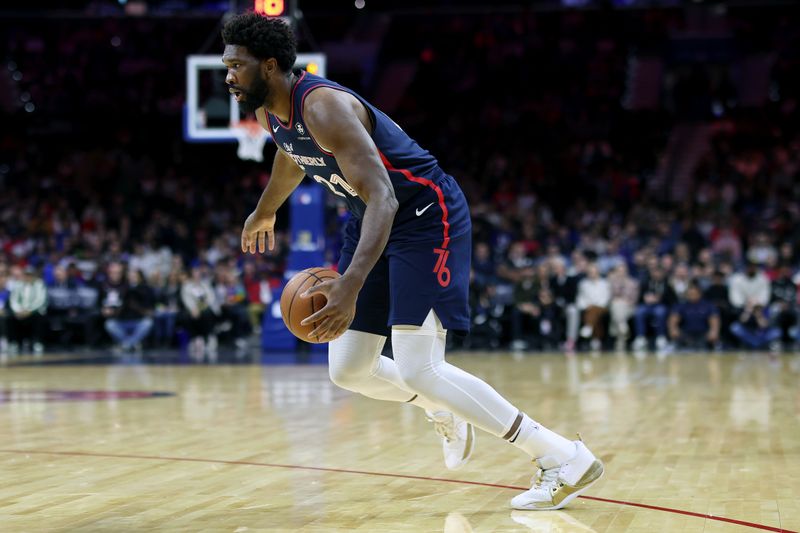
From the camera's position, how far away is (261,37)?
3.78m

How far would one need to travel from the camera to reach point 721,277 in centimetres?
1534

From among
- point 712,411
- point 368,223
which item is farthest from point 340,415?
point 368,223

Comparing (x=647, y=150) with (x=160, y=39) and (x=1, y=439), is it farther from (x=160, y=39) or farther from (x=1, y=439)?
(x=1, y=439)

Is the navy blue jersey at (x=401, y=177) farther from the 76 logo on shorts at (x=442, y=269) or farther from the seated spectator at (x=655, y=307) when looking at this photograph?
the seated spectator at (x=655, y=307)

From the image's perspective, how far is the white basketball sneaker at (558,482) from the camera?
3.99 meters

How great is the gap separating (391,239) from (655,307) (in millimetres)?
11901

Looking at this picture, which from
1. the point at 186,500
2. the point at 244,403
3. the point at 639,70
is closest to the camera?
the point at 186,500

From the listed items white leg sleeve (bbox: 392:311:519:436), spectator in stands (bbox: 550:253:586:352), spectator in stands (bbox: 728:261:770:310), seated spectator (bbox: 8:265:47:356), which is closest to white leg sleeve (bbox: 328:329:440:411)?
white leg sleeve (bbox: 392:311:519:436)

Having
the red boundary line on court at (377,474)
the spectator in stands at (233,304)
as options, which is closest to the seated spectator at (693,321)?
the spectator in stands at (233,304)

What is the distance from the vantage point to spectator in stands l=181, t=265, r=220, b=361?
15281 mm

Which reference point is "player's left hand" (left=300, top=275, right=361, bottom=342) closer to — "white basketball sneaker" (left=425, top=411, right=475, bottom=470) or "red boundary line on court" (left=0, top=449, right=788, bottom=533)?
"white basketball sneaker" (left=425, top=411, right=475, bottom=470)

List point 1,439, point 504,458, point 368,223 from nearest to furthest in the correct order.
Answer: point 368,223 < point 504,458 < point 1,439

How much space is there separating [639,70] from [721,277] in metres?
10.5

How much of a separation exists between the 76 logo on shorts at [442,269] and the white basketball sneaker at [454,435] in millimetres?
718
